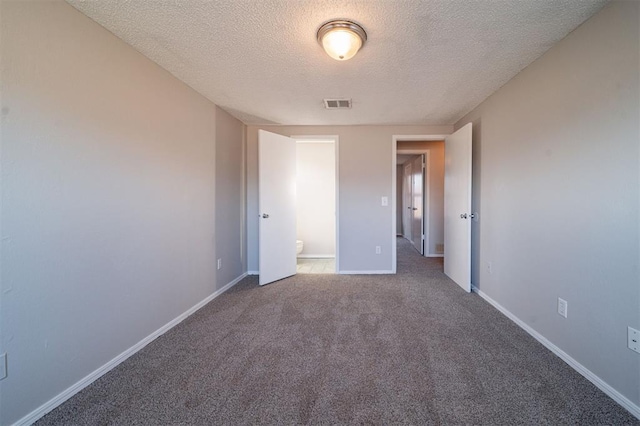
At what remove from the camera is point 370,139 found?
3375mm

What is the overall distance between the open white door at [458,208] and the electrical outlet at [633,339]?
1.47m

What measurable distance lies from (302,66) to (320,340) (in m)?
2.19

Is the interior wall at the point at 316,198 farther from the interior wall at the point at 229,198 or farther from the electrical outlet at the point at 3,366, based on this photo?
the electrical outlet at the point at 3,366

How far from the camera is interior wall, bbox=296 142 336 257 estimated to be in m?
4.62

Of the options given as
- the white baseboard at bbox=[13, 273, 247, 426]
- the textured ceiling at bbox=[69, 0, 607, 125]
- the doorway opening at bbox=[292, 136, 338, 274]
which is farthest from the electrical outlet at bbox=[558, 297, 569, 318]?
the doorway opening at bbox=[292, 136, 338, 274]

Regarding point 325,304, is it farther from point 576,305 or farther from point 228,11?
point 228,11

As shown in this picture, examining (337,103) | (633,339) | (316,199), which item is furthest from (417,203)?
(633,339)

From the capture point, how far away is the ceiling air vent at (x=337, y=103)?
2535 millimetres

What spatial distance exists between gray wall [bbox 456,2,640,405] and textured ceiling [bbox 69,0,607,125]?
246 mm

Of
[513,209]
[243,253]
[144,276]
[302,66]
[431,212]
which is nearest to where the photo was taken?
[144,276]

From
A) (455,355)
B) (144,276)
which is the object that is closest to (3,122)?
(144,276)

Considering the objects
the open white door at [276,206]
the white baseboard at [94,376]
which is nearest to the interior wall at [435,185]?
the open white door at [276,206]

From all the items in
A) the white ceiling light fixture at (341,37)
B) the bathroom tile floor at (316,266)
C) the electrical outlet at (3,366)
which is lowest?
the bathroom tile floor at (316,266)

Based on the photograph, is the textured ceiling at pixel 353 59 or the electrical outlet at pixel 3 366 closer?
the electrical outlet at pixel 3 366
